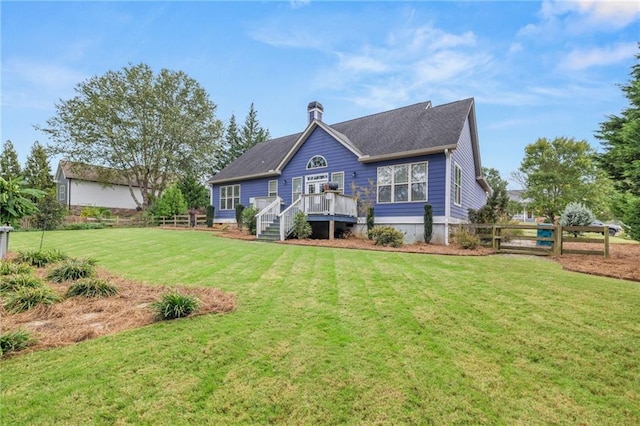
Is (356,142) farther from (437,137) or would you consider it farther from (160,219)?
(160,219)

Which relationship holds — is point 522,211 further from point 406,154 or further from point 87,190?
point 87,190

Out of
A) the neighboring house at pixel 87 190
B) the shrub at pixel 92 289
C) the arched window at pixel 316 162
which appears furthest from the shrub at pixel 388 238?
the neighboring house at pixel 87 190

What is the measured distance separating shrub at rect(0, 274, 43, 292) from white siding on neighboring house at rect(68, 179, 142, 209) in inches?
1248

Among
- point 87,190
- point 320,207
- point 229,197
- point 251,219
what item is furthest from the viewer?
point 87,190

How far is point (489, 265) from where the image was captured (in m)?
7.29

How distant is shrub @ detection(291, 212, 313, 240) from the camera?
1310cm

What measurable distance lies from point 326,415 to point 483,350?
70.8 inches

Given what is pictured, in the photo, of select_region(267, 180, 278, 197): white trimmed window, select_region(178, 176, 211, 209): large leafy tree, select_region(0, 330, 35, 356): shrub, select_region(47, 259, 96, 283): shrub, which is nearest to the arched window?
select_region(267, 180, 278, 197): white trimmed window

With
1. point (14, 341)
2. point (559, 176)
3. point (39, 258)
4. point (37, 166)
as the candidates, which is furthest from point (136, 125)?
point (559, 176)

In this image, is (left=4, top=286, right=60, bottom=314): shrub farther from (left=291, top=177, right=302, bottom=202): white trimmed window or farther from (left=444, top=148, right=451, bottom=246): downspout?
(left=291, top=177, right=302, bottom=202): white trimmed window

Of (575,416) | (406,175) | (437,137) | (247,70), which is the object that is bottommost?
(575,416)

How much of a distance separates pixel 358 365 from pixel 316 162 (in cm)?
1385

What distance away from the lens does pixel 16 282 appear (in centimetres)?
455

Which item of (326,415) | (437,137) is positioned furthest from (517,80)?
(326,415)
